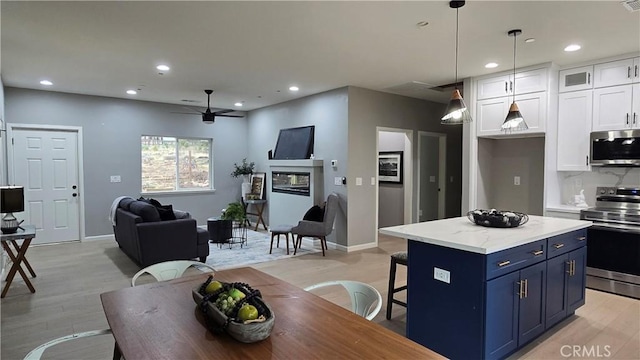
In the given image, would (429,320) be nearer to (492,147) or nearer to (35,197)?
(492,147)

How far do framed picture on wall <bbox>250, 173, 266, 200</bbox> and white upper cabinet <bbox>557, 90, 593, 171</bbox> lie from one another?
5506 millimetres

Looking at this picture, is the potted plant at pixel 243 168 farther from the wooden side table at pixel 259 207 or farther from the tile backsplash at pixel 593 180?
the tile backsplash at pixel 593 180

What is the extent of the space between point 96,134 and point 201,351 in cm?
695

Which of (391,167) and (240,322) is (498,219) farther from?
(391,167)

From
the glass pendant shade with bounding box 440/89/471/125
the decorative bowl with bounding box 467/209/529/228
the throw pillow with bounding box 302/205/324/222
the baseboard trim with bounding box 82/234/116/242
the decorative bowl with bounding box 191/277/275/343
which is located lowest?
the baseboard trim with bounding box 82/234/116/242

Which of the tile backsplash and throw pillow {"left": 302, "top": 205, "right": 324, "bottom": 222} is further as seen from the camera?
throw pillow {"left": 302, "top": 205, "right": 324, "bottom": 222}

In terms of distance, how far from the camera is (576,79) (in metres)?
4.57

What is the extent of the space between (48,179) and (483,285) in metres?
7.22

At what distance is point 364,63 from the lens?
4.66 m

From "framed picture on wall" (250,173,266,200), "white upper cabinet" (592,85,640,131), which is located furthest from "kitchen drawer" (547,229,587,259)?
"framed picture on wall" (250,173,266,200)

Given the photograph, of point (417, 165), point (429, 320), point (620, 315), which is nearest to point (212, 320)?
point (429, 320)

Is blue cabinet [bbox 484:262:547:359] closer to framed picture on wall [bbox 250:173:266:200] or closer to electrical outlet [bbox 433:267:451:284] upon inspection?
electrical outlet [bbox 433:267:451:284]

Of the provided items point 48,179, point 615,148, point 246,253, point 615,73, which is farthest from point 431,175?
point 48,179

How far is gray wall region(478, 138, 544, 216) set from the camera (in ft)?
17.4
